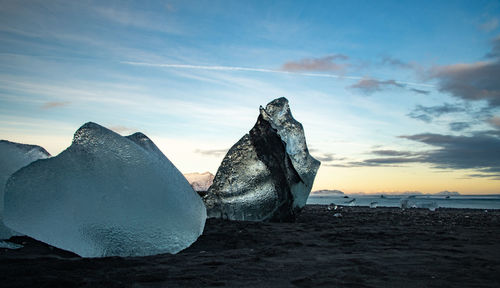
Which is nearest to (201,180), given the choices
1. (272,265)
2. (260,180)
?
(260,180)

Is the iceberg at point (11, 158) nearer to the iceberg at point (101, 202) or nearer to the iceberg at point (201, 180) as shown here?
the iceberg at point (101, 202)

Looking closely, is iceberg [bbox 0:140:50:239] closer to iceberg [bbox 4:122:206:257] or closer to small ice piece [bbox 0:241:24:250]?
small ice piece [bbox 0:241:24:250]

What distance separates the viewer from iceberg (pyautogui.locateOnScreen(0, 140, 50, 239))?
3677 mm

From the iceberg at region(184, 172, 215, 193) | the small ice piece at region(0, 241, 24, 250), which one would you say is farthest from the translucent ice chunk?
the iceberg at region(184, 172, 215, 193)

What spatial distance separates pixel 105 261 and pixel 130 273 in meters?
0.50

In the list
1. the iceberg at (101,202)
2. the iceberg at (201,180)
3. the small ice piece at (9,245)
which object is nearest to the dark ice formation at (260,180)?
the iceberg at (101,202)

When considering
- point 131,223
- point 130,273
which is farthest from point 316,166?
point 130,273

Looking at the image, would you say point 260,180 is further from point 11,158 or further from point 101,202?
point 11,158

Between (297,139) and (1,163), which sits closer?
(1,163)

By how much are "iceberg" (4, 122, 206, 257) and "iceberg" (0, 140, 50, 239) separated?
75 cm

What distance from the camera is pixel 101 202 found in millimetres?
3215

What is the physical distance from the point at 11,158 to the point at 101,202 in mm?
1650

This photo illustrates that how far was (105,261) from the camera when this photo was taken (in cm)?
284

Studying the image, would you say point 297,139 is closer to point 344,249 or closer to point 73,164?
point 344,249
